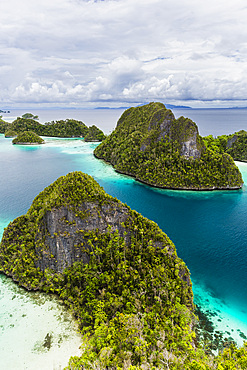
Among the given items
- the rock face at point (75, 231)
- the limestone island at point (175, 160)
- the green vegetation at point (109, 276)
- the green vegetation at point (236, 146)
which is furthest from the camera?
the green vegetation at point (236, 146)

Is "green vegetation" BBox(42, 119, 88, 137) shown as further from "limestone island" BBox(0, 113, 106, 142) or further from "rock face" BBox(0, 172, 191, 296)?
"rock face" BBox(0, 172, 191, 296)

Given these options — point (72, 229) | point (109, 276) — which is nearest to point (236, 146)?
point (72, 229)

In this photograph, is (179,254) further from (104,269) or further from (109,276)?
(109,276)

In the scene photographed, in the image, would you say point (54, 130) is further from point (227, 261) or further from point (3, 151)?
point (227, 261)

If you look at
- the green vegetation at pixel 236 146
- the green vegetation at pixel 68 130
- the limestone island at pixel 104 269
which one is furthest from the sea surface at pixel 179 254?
the green vegetation at pixel 68 130

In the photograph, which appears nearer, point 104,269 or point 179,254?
point 104,269

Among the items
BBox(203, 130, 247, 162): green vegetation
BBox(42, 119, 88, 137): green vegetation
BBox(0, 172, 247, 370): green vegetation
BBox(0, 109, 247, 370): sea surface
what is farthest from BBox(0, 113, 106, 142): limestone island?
BBox(0, 172, 247, 370): green vegetation

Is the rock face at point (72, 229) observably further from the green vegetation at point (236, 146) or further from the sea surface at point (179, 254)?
the green vegetation at point (236, 146)
